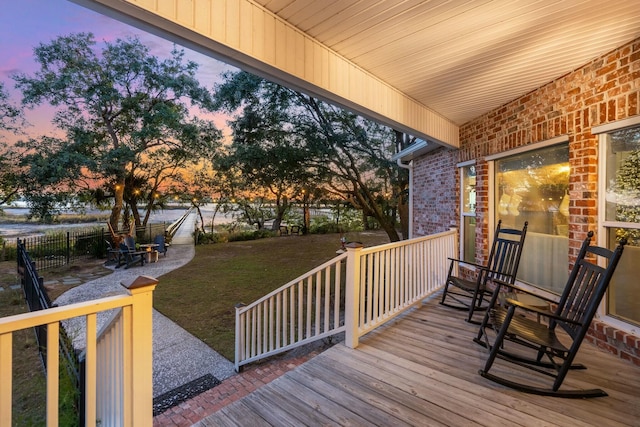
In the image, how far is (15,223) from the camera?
9008 millimetres

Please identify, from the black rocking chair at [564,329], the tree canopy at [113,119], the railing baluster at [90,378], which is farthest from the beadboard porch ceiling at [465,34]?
the tree canopy at [113,119]

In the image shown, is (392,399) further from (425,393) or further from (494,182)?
(494,182)

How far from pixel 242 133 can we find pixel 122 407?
7.77m

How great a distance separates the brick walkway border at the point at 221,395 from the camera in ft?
8.81

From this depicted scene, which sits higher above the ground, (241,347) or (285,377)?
(285,377)

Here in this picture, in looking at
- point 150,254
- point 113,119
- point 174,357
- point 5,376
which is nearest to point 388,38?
point 5,376

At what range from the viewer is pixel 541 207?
342 centimetres

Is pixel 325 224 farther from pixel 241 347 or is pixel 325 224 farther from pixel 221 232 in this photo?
pixel 241 347

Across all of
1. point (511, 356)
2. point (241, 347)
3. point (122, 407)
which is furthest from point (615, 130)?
point (241, 347)

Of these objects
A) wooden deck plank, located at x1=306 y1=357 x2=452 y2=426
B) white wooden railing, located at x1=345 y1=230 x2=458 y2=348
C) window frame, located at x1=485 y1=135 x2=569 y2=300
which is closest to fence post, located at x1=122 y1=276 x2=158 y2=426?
wooden deck plank, located at x1=306 y1=357 x2=452 y2=426

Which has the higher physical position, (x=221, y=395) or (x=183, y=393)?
(x=221, y=395)

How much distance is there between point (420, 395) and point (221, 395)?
2194 mm

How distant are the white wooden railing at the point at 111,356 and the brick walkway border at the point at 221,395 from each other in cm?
121

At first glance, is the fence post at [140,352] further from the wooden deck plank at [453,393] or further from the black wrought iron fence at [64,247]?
the black wrought iron fence at [64,247]
